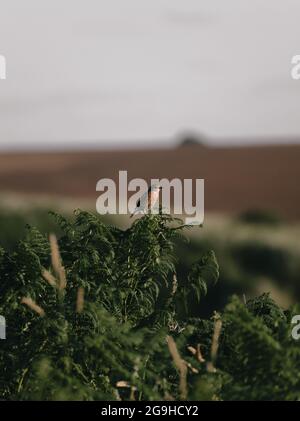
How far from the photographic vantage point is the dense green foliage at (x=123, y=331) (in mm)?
4465

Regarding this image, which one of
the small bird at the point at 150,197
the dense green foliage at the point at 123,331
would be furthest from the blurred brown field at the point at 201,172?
the dense green foliage at the point at 123,331

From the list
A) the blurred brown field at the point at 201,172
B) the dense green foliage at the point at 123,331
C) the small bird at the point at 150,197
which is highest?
the blurred brown field at the point at 201,172

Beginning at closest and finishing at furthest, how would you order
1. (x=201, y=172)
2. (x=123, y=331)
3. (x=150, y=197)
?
(x=123, y=331) → (x=150, y=197) → (x=201, y=172)

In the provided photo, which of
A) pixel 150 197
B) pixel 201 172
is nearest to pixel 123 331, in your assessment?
pixel 150 197

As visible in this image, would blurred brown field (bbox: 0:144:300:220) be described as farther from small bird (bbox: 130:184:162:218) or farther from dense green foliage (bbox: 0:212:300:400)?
dense green foliage (bbox: 0:212:300:400)

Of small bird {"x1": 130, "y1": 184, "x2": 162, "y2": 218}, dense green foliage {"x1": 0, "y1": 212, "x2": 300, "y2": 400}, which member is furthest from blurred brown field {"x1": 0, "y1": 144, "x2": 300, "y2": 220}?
dense green foliage {"x1": 0, "y1": 212, "x2": 300, "y2": 400}

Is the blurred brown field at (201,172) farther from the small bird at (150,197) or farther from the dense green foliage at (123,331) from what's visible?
the dense green foliage at (123,331)

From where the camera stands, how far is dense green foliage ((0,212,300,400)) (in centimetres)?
446

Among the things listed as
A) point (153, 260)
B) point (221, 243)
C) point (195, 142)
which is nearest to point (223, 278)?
point (221, 243)

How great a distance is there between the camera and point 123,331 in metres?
4.53

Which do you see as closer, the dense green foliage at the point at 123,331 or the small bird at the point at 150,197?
the dense green foliage at the point at 123,331

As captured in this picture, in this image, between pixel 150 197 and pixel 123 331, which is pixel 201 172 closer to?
pixel 150 197

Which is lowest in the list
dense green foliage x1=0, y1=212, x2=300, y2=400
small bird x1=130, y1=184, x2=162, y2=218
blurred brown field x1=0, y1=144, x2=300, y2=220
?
dense green foliage x1=0, y1=212, x2=300, y2=400

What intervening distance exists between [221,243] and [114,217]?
4.47 metres
